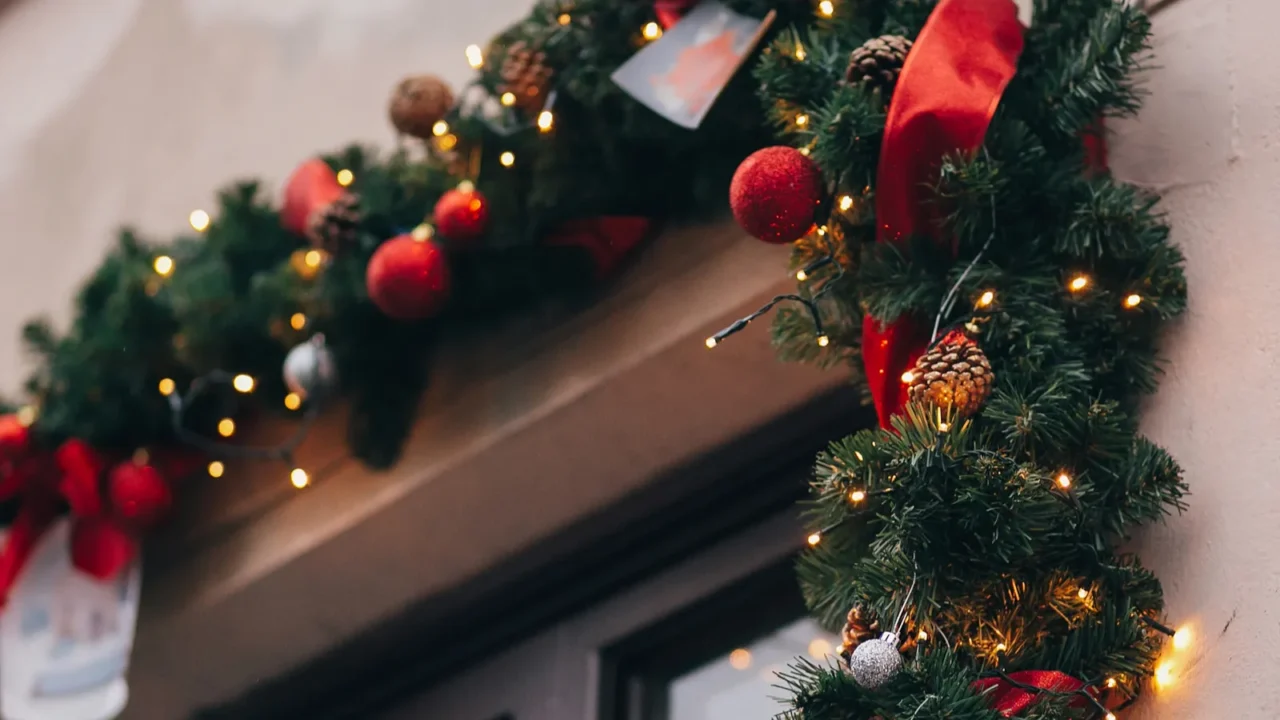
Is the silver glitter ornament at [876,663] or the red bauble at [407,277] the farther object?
the red bauble at [407,277]

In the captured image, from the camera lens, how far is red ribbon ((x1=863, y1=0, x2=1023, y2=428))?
0.97 m

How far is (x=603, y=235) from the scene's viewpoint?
1351 millimetres

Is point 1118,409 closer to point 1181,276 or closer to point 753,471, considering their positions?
point 1181,276

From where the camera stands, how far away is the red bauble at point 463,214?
1.32 m

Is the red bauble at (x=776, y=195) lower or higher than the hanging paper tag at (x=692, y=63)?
higher

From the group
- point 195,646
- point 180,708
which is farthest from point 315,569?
point 180,708

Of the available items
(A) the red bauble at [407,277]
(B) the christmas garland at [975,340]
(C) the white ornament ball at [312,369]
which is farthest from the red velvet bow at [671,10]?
(C) the white ornament ball at [312,369]

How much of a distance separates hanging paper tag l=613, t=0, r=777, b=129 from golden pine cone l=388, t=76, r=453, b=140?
22 cm

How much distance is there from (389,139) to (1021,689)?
123 cm

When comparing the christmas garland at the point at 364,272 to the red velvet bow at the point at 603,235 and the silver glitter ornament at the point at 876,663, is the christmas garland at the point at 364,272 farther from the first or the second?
the silver glitter ornament at the point at 876,663

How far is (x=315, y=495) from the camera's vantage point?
154 centimetres

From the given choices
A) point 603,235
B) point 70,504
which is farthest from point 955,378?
point 70,504

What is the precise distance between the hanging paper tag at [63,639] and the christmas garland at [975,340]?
0.82 meters

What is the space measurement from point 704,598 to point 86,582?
636 millimetres
